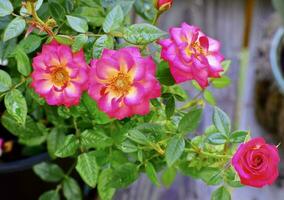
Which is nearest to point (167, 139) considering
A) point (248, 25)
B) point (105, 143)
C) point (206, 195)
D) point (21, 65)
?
point (105, 143)

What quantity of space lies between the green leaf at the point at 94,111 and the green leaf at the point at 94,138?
20mm

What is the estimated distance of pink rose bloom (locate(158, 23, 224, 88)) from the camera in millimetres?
677

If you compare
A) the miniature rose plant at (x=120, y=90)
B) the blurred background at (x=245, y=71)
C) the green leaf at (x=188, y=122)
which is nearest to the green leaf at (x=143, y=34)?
the miniature rose plant at (x=120, y=90)

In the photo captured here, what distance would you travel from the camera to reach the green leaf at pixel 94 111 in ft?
2.51

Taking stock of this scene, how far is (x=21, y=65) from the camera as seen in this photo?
0.77 metres

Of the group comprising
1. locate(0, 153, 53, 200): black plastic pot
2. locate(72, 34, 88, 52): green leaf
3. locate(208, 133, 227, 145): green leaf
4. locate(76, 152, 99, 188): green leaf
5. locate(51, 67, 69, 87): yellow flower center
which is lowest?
locate(0, 153, 53, 200): black plastic pot

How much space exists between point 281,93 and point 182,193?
1.26 feet

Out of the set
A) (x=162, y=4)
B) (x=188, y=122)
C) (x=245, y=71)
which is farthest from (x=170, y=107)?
(x=245, y=71)

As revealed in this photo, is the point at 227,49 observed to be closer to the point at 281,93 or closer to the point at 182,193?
the point at 281,93

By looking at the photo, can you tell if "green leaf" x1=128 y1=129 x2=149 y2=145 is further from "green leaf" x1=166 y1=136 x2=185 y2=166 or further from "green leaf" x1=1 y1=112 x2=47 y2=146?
"green leaf" x1=1 y1=112 x2=47 y2=146

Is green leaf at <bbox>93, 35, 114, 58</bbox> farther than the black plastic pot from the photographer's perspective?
No

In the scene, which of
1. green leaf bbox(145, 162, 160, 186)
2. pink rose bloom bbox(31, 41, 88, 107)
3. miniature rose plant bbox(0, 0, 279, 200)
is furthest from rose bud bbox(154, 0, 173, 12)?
green leaf bbox(145, 162, 160, 186)

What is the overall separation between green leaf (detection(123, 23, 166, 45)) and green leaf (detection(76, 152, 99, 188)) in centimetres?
18

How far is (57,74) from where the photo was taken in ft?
2.32
